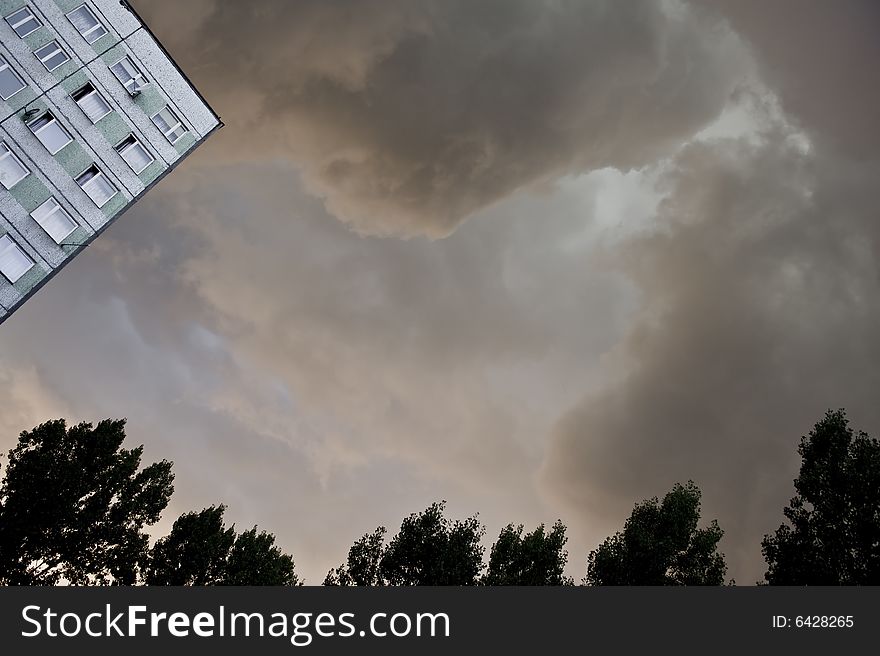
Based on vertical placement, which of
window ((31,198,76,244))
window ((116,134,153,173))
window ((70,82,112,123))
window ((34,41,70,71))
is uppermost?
window ((34,41,70,71))

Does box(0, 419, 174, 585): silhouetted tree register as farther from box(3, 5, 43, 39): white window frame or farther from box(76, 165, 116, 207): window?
box(3, 5, 43, 39): white window frame

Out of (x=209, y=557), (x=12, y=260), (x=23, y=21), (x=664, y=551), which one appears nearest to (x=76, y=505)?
(x=209, y=557)

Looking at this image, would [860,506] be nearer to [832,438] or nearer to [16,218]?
[832,438]

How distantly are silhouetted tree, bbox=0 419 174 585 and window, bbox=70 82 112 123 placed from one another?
20.1m

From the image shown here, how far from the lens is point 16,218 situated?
88.3 feet

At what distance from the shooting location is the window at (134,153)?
31328 millimetres

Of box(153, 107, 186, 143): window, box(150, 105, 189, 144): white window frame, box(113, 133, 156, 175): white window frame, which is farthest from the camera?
box(153, 107, 186, 143): window

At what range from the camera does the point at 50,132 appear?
92.9 ft

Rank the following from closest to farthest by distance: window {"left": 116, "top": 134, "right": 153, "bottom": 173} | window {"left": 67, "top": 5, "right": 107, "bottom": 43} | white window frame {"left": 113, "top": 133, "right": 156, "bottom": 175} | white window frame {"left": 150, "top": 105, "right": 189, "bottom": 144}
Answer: window {"left": 67, "top": 5, "right": 107, "bottom": 43} < white window frame {"left": 113, "top": 133, "right": 156, "bottom": 175} < window {"left": 116, "top": 134, "right": 153, "bottom": 173} < white window frame {"left": 150, "top": 105, "right": 189, "bottom": 144}

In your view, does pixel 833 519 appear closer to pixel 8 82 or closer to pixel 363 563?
pixel 363 563

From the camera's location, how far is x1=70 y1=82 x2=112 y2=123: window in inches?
1167

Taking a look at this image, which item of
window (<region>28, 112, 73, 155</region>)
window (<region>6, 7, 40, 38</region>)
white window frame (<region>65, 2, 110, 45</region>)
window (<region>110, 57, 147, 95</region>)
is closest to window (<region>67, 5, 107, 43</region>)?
white window frame (<region>65, 2, 110, 45</region>)

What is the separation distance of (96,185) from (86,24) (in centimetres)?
971

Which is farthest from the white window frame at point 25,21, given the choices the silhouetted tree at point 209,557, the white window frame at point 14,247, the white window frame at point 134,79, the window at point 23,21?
the silhouetted tree at point 209,557
